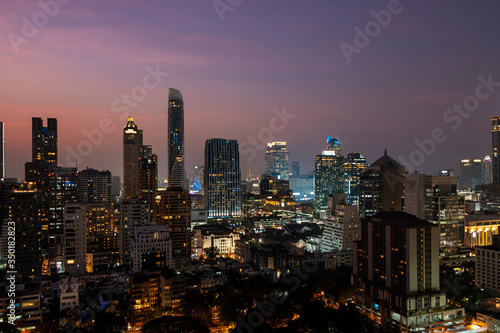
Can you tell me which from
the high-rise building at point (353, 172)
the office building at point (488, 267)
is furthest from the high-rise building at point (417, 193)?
the high-rise building at point (353, 172)

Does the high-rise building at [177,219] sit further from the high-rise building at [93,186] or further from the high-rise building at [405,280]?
the high-rise building at [93,186]

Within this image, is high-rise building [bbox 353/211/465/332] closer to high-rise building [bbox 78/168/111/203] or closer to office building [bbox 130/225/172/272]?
office building [bbox 130/225/172/272]

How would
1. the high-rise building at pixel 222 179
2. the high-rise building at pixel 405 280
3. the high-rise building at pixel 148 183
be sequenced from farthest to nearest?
1. the high-rise building at pixel 222 179
2. the high-rise building at pixel 148 183
3. the high-rise building at pixel 405 280

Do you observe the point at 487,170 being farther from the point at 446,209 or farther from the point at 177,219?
the point at 177,219

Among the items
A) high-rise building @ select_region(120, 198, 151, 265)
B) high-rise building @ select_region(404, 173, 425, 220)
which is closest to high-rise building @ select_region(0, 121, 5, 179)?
high-rise building @ select_region(120, 198, 151, 265)

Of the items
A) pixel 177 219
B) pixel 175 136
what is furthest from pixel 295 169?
pixel 177 219
